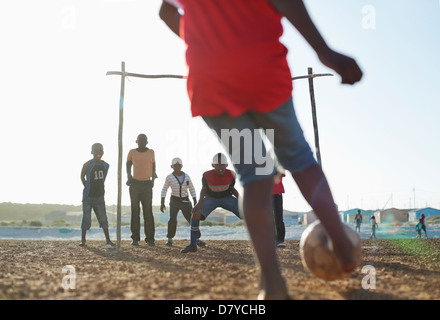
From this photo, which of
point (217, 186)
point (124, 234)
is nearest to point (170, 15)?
point (217, 186)

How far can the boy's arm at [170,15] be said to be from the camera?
2.80 meters

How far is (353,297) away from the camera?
2.75 metres

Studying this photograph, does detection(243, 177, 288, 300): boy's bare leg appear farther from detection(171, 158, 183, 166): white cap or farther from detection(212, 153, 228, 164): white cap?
detection(171, 158, 183, 166): white cap

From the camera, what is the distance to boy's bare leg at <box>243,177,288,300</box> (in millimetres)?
2230

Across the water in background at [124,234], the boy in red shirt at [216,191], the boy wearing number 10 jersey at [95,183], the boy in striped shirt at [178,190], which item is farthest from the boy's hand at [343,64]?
the water in background at [124,234]

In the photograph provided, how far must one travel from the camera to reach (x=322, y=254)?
9.02 ft

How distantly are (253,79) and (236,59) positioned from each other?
13 centimetres

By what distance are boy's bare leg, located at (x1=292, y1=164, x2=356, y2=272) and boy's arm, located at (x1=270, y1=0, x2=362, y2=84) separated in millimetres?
538

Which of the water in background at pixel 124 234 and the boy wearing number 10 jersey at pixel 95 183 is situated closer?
the boy wearing number 10 jersey at pixel 95 183

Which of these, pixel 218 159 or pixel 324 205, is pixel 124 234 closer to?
pixel 218 159

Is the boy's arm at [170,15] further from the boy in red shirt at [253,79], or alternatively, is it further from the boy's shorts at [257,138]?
the boy's shorts at [257,138]

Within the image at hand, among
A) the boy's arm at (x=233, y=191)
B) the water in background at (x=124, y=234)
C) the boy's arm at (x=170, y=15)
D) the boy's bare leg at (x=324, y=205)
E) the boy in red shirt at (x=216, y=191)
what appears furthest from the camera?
the water in background at (x=124, y=234)
